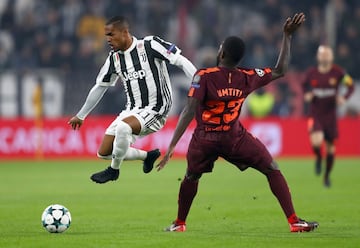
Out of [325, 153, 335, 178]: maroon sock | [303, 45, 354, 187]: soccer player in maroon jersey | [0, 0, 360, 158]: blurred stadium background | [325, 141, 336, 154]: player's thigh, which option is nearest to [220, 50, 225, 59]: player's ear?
[325, 153, 335, 178]: maroon sock

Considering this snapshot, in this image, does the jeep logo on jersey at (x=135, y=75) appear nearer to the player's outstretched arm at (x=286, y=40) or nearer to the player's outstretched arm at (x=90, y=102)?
the player's outstretched arm at (x=90, y=102)

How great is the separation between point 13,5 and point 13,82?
3084 mm

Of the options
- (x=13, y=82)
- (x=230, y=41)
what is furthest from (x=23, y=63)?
(x=230, y=41)

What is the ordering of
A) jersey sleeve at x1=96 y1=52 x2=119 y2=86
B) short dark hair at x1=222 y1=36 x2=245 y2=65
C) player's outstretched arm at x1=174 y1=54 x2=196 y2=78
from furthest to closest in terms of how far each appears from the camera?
jersey sleeve at x1=96 y1=52 x2=119 y2=86
player's outstretched arm at x1=174 y1=54 x2=196 y2=78
short dark hair at x1=222 y1=36 x2=245 y2=65

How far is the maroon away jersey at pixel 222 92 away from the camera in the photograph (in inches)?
375

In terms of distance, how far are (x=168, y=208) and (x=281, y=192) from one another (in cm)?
363

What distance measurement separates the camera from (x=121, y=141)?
1099 cm

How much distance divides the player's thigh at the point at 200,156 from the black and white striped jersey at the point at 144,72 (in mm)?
1373

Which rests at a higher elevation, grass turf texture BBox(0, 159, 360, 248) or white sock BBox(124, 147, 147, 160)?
white sock BBox(124, 147, 147, 160)

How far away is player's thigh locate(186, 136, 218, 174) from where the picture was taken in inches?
388

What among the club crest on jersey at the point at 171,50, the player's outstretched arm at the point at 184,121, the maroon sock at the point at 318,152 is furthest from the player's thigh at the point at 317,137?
the player's outstretched arm at the point at 184,121

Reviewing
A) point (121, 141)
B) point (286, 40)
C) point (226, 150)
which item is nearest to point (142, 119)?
point (121, 141)

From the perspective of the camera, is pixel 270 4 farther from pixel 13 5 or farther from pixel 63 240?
pixel 63 240

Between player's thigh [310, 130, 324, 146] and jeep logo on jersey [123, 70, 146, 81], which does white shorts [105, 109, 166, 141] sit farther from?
player's thigh [310, 130, 324, 146]
